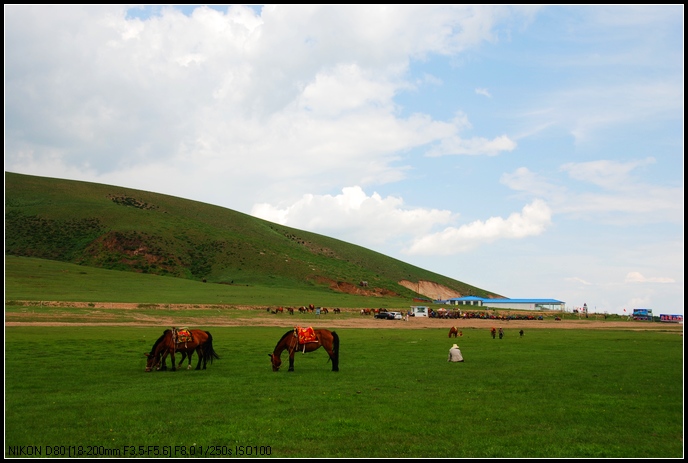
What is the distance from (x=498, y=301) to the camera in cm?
15738

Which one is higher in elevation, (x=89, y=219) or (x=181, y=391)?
(x=89, y=219)

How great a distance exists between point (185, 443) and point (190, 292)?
92980mm

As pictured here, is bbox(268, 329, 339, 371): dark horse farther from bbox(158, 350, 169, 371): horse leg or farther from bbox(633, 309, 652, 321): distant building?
bbox(633, 309, 652, 321): distant building

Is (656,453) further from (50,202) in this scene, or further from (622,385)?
(50,202)

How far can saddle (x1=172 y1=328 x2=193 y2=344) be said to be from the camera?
2372 centimetres

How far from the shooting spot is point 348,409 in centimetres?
1520

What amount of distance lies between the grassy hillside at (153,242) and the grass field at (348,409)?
11239 centimetres

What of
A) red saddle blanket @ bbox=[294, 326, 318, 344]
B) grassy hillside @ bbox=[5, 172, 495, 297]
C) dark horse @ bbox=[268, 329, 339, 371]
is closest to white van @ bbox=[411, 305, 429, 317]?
grassy hillside @ bbox=[5, 172, 495, 297]

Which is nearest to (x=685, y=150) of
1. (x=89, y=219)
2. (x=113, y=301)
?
(x=113, y=301)

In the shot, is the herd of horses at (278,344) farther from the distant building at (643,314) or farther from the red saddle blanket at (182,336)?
the distant building at (643,314)

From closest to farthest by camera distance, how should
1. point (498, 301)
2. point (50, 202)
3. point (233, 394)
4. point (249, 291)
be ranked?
point (233, 394)
point (249, 291)
point (498, 301)
point (50, 202)

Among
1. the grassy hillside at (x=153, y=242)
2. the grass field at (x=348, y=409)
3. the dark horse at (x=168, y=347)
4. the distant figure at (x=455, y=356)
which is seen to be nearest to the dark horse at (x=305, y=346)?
the grass field at (x=348, y=409)

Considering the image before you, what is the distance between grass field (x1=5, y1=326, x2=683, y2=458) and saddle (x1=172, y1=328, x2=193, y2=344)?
4.00 ft

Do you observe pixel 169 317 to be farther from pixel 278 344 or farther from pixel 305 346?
pixel 305 346
